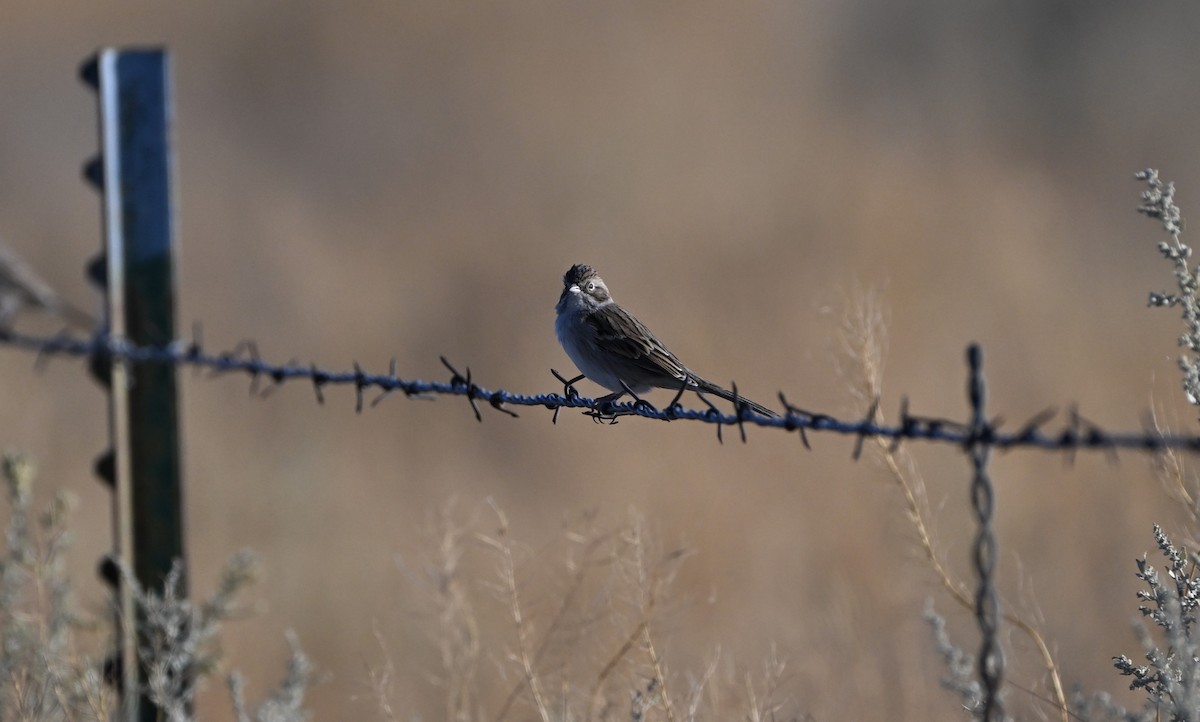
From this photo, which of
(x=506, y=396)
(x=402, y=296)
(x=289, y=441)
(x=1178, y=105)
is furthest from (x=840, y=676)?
(x=1178, y=105)

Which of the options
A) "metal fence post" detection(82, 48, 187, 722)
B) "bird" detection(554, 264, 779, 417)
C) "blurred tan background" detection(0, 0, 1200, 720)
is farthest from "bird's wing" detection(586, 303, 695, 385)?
"metal fence post" detection(82, 48, 187, 722)

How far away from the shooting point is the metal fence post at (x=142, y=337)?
4.40m

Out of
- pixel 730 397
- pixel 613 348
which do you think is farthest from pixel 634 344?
pixel 730 397

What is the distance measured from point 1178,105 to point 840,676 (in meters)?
15.9

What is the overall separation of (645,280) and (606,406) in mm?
7773

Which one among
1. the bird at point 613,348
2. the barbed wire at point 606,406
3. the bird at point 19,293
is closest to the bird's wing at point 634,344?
the bird at point 613,348

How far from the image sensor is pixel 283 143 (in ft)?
52.7

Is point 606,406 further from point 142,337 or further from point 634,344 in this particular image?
point 142,337

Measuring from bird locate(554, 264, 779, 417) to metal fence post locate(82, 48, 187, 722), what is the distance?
165 cm

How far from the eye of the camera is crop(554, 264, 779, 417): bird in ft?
17.0

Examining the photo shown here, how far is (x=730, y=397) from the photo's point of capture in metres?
4.11

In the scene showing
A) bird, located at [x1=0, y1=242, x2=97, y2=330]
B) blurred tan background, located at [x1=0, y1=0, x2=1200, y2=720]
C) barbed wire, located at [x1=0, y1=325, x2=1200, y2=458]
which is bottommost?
barbed wire, located at [x1=0, y1=325, x2=1200, y2=458]

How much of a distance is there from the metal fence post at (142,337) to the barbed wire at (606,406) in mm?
123

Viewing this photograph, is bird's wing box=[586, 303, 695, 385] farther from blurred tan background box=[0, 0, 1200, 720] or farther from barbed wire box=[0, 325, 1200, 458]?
blurred tan background box=[0, 0, 1200, 720]
